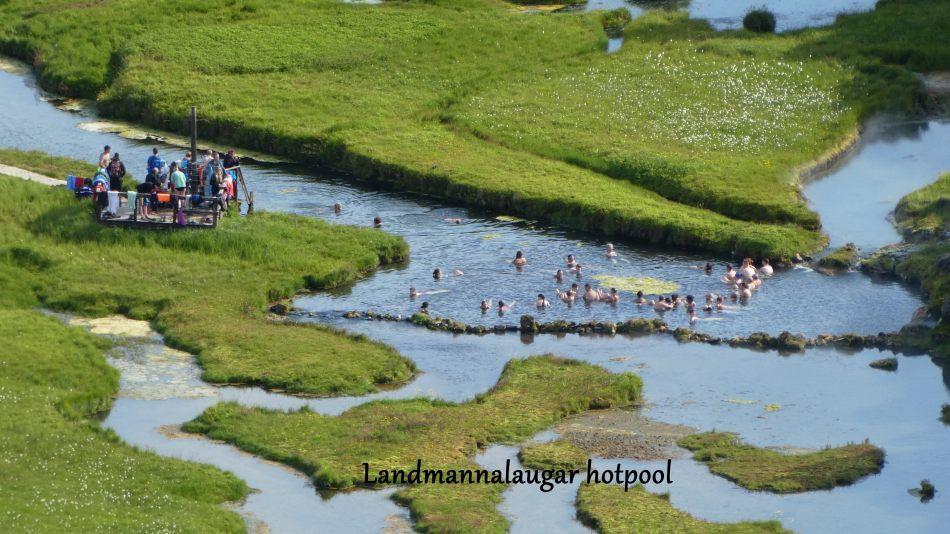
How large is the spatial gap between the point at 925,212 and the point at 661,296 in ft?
55.6

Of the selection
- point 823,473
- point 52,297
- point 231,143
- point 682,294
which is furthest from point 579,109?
point 823,473

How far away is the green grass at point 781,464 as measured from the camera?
50.6 metres

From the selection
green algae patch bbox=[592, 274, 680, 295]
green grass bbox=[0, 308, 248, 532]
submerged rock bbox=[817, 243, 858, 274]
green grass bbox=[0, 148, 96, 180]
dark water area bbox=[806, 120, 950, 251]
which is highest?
dark water area bbox=[806, 120, 950, 251]

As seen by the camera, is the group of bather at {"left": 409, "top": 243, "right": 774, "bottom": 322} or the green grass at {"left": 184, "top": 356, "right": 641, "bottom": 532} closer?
the green grass at {"left": 184, "top": 356, "right": 641, "bottom": 532}

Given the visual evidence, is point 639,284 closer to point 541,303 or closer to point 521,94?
point 541,303

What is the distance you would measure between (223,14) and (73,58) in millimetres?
11938

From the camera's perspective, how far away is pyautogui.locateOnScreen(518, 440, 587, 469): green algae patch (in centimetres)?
5159

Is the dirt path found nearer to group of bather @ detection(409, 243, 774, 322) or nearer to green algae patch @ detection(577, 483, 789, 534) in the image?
group of bather @ detection(409, 243, 774, 322)

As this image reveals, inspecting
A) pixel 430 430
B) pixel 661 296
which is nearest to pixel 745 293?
pixel 661 296

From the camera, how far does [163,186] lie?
70.4m

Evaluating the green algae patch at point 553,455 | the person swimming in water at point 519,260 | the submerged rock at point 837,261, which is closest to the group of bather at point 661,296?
the person swimming in water at point 519,260

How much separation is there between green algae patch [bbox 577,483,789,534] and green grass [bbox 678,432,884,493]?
2.98m

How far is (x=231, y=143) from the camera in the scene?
291ft

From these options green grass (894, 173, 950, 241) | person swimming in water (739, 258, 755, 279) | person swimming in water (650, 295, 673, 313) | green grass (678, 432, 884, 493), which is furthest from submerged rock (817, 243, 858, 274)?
green grass (678, 432, 884, 493)
